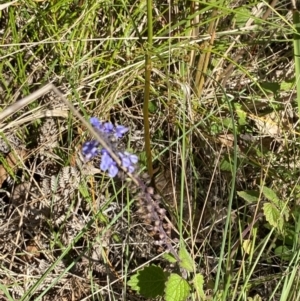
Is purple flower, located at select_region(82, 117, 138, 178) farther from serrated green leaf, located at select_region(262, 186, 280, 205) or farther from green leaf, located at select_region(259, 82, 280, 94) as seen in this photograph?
green leaf, located at select_region(259, 82, 280, 94)

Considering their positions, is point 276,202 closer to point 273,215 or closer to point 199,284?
point 273,215

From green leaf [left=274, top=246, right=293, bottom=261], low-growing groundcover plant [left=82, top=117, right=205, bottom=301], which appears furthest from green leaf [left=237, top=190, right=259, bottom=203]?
low-growing groundcover plant [left=82, top=117, right=205, bottom=301]

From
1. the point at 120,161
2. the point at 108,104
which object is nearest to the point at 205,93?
the point at 108,104

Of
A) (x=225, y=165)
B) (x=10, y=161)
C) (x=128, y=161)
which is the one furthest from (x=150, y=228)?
(x=10, y=161)

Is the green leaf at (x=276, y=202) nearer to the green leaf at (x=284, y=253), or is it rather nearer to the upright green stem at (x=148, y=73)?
the green leaf at (x=284, y=253)

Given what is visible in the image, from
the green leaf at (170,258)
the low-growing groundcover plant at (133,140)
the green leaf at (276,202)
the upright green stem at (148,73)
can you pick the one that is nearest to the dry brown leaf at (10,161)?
the low-growing groundcover plant at (133,140)
